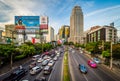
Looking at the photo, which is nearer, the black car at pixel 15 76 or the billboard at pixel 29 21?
the black car at pixel 15 76

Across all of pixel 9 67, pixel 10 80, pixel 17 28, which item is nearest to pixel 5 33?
pixel 17 28

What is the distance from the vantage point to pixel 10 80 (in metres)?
28.3

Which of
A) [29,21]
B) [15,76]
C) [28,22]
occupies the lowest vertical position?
[15,76]

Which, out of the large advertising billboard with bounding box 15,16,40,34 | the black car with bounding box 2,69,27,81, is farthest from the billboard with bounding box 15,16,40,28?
the black car with bounding box 2,69,27,81

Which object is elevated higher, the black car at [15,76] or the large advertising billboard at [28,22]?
the large advertising billboard at [28,22]

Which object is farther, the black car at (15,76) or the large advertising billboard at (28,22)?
the large advertising billboard at (28,22)

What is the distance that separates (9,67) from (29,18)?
733 inches

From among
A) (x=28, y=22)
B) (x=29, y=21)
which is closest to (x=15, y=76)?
(x=28, y=22)

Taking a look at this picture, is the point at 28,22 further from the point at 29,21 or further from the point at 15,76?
the point at 15,76

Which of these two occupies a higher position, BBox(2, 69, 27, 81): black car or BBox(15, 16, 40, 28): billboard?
BBox(15, 16, 40, 28): billboard

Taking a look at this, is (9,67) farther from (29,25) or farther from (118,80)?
(118,80)

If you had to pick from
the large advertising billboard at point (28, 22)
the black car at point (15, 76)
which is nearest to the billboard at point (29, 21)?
the large advertising billboard at point (28, 22)

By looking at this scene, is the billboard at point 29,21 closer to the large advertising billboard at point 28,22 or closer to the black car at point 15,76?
the large advertising billboard at point 28,22

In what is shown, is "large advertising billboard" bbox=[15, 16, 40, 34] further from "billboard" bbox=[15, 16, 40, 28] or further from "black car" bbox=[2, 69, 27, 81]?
"black car" bbox=[2, 69, 27, 81]
